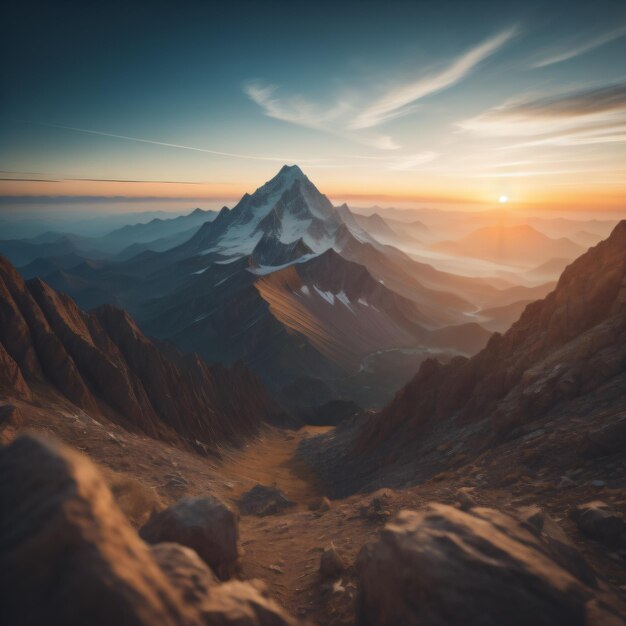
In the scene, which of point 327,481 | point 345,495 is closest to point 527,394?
point 345,495

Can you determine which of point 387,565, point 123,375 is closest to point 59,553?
point 387,565

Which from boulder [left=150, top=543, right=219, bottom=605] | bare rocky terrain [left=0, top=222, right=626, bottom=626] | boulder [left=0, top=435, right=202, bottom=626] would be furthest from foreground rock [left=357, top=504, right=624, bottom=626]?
boulder [left=0, top=435, right=202, bottom=626]

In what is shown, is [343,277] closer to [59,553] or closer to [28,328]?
[28,328]

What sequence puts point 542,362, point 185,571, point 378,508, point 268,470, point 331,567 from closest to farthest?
point 185,571 → point 331,567 → point 378,508 → point 542,362 → point 268,470

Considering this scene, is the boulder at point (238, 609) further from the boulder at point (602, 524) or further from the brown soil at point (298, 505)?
the boulder at point (602, 524)

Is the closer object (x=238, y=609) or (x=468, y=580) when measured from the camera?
(x=238, y=609)

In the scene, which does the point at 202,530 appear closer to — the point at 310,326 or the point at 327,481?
the point at 327,481

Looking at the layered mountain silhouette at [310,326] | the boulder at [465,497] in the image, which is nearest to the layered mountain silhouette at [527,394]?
the boulder at [465,497]

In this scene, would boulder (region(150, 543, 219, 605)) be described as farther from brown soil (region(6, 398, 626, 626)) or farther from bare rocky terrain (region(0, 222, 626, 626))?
brown soil (region(6, 398, 626, 626))
